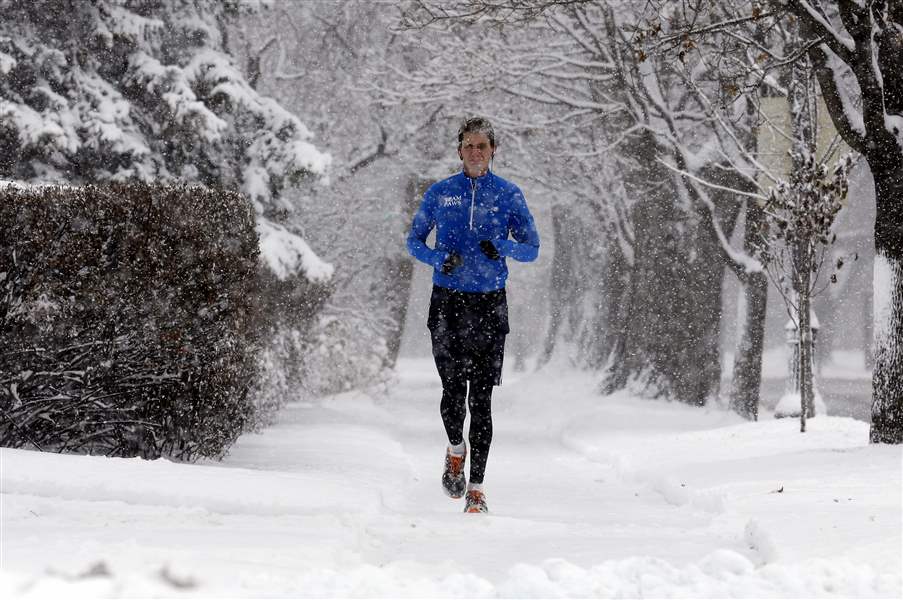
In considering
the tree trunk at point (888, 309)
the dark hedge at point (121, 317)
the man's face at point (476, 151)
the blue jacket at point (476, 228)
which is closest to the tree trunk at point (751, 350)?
the tree trunk at point (888, 309)

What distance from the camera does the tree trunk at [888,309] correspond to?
8.73 m

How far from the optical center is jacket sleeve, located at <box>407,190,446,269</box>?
641cm

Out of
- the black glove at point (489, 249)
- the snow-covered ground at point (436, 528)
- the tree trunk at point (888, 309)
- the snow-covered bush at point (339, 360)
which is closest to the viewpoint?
the snow-covered ground at point (436, 528)

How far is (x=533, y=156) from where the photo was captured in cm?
2428

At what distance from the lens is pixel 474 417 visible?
6.57m

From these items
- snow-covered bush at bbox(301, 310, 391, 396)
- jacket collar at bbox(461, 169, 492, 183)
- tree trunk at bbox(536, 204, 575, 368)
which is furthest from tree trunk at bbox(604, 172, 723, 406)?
tree trunk at bbox(536, 204, 575, 368)

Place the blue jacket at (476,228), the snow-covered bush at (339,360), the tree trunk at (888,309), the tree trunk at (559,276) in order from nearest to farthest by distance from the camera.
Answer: the blue jacket at (476,228) → the tree trunk at (888,309) → the snow-covered bush at (339,360) → the tree trunk at (559,276)

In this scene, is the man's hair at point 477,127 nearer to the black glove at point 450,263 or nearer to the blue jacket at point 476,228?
the blue jacket at point 476,228

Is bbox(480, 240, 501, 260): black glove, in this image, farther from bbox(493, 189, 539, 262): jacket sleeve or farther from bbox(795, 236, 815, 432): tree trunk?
bbox(795, 236, 815, 432): tree trunk

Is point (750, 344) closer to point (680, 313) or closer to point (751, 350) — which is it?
point (751, 350)

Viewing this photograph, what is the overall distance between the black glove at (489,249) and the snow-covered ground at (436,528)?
4.95 feet

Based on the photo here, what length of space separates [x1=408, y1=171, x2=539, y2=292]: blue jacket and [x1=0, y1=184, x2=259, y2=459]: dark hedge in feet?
5.55

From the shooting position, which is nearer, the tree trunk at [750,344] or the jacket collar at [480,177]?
the jacket collar at [480,177]

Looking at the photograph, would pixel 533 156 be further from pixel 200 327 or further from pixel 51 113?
pixel 200 327
